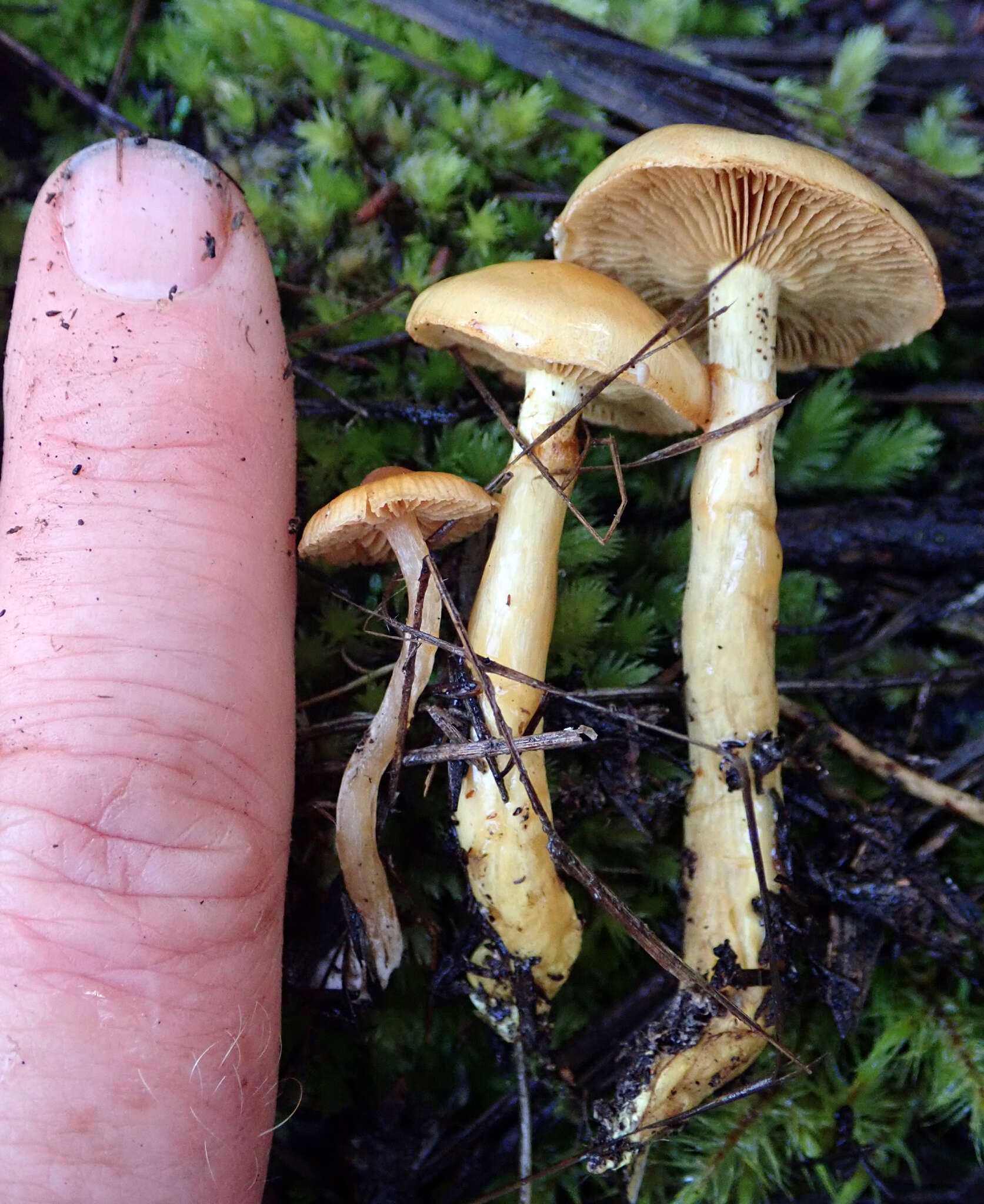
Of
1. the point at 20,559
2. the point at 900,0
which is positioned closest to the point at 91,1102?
the point at 20,559

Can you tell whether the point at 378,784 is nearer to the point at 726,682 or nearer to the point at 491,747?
the point at 491,747

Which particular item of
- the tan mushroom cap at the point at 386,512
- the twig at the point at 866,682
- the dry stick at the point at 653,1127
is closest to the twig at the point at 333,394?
the tan mushroom cap at the point at 386,512

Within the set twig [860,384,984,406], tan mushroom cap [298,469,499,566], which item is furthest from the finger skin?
twig [860,384,984,406]

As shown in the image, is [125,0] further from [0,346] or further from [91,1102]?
[91,1102]

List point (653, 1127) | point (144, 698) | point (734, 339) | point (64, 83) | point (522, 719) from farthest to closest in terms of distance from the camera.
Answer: point (64, 83) → point (734, 339) → point (522, 719) → point (653, 1127) → point (144, 698)

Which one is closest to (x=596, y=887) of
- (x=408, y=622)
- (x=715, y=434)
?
(x=408, y=622)
